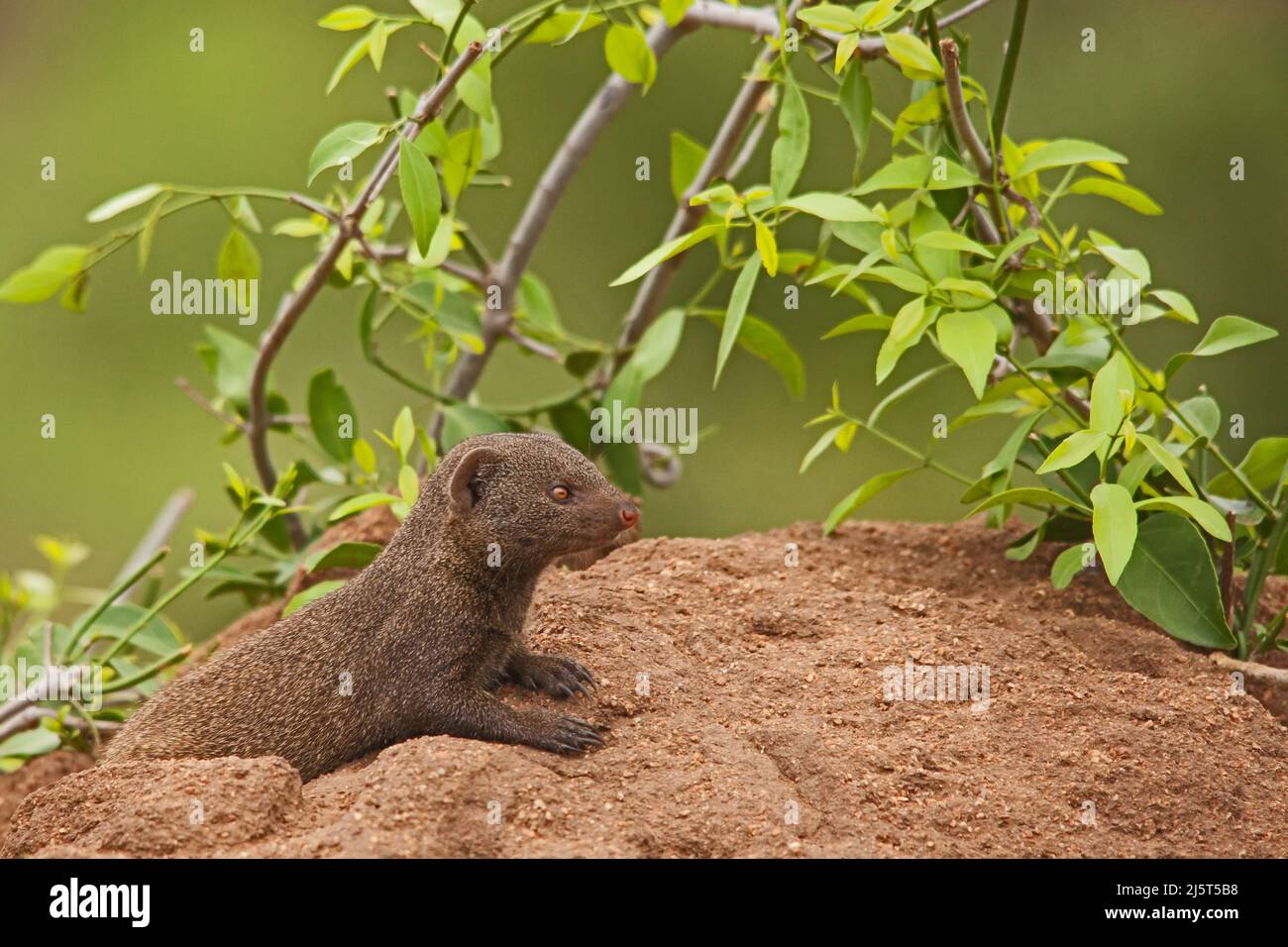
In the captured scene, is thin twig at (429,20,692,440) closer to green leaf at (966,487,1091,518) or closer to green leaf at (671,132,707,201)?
green leaf at (671,132,707,201)

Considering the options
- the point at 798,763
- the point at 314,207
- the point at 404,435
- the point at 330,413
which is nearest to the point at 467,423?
the point at 330,413

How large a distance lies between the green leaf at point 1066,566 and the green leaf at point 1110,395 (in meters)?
0.38

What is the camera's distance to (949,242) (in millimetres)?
2840

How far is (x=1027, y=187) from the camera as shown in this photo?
128 inches

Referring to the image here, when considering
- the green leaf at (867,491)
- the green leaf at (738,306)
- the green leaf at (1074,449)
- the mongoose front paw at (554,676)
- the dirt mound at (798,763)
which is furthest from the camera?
the green leaf at (867,491)

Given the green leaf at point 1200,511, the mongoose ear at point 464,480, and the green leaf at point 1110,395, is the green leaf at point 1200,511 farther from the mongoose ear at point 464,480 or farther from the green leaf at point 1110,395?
the mongoose ear at point 464,480

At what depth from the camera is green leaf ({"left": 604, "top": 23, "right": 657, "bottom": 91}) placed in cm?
339

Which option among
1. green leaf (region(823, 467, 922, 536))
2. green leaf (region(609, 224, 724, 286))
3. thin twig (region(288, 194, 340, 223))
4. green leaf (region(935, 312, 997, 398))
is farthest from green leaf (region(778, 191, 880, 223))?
thin twig (region(288, 194, 340, 223))

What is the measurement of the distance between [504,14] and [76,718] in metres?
3.96

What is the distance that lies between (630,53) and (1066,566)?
1.66m

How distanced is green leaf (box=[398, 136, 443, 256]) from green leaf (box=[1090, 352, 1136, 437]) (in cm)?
141

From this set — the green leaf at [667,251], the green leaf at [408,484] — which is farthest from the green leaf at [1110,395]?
the green leaf at [408,484]

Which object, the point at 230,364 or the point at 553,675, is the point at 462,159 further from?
the point at 553,675

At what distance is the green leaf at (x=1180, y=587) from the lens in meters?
2.89
